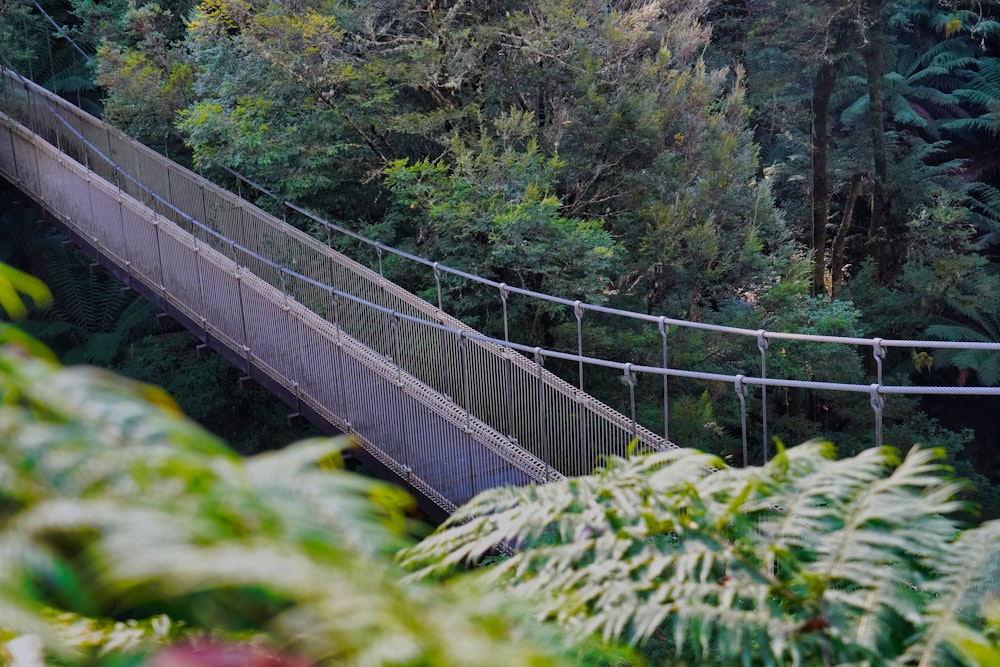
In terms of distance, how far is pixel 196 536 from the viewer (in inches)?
28.2

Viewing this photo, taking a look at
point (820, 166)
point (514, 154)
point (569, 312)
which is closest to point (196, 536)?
point (514, 154)

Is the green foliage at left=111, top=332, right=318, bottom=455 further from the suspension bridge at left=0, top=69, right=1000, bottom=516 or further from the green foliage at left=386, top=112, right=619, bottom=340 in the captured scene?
the green foliage at left=386, top=112, right=619, bottom=340

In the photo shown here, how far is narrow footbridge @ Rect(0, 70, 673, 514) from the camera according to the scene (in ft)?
16.7

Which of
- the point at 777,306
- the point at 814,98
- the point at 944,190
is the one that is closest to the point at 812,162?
the point at 814,98

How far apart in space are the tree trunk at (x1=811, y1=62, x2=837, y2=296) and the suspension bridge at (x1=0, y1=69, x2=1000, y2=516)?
3168 millimetres

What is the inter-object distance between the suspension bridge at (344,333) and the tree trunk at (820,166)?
3168mm

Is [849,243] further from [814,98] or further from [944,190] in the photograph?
[814,98]

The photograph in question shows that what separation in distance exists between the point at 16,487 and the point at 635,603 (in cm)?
75

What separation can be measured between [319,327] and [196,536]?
4.97 m

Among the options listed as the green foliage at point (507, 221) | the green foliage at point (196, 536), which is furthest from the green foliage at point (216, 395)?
the green foliage at point (196, 536)

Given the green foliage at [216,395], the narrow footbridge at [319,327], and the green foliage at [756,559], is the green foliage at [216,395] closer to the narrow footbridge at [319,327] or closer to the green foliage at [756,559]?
the narrow footbridge at [319,327]

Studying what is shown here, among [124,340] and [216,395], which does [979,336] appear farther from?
[124,340]

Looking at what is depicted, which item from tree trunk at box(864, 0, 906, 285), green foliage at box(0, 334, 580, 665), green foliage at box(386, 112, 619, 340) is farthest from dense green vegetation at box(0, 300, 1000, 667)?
tree trunk at box(864, 0, 906, 285)

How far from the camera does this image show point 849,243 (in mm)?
12039
